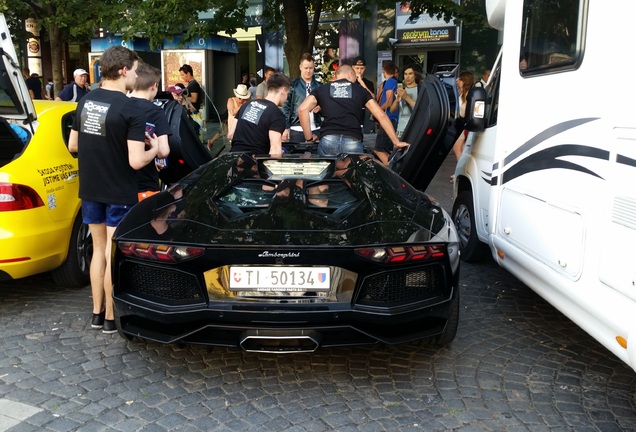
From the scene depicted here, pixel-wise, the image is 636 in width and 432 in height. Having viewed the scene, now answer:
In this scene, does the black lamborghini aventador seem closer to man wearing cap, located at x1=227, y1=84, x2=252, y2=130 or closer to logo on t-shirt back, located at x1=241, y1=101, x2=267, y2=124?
logo on t-shirt back, located at x1=241, y1=101, x2=267, y2=124

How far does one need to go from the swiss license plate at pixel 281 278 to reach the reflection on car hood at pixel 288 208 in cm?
14

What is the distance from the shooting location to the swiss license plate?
10.5 ft

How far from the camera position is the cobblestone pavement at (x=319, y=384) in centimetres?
316

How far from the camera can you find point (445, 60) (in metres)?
20.3

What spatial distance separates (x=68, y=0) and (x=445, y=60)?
11.5m

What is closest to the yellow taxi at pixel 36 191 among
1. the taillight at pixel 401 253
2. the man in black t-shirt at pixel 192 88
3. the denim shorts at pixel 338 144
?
the denim shorts at pixel 338 144

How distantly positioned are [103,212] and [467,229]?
3.42 m

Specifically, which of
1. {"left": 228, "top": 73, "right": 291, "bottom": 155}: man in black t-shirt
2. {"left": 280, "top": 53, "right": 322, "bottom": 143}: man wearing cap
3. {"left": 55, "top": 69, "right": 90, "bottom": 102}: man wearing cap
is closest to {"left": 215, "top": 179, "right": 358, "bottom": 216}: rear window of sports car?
{"left": 228, "top": 73, "right": 291, "bottom": 155}: man in black t-shirt

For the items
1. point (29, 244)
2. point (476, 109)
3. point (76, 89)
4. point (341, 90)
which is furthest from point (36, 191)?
point (76, 89)

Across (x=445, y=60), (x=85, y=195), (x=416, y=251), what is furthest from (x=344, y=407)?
(x=445, y=60)

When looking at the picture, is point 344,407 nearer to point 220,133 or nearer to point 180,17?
point 180,17

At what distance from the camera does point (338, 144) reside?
6.39m

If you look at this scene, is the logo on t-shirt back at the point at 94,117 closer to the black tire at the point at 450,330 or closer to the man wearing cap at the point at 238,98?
the black tire at the point at 450,330

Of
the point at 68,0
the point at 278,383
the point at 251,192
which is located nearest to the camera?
the point at 278,383
